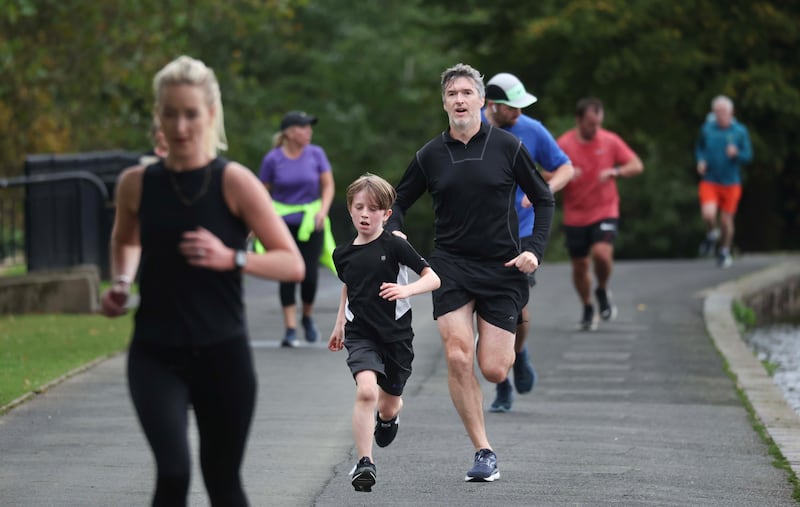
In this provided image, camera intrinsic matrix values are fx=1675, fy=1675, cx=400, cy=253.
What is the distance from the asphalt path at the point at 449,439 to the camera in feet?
24.1

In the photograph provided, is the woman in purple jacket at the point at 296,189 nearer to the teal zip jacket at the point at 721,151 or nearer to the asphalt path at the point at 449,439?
the asphalt path at the point at 449,439

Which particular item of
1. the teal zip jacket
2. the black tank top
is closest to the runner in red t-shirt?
the teal zip jacket

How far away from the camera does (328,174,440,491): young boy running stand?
729cm

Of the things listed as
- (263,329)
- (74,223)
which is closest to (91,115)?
(74,223)

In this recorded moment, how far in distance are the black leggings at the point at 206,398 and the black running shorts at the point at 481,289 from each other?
3000 mm

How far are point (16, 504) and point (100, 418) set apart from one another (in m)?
2.47

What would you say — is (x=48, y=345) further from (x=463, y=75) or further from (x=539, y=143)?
(x=463, y=75)

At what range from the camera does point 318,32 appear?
55.2 m

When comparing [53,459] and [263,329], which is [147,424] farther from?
[263,329]

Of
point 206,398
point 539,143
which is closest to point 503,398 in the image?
point 539,143

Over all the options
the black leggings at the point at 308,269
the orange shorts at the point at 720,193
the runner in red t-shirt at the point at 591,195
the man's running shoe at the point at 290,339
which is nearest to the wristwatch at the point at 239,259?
the black leggings at the point at 308,269

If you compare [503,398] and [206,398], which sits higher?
[206,398]

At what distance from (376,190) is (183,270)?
2.41 m

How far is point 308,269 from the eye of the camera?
536 inches
